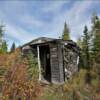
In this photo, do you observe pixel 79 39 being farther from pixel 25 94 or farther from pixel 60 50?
pixel 25 94

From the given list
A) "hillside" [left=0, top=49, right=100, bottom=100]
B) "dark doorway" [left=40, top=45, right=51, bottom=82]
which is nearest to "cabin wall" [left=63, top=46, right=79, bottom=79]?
"dark doorway" [left=40, top=45, right=51, bottom=82]

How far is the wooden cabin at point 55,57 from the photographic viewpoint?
17.2 meters

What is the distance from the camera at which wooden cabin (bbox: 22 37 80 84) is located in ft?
56.4

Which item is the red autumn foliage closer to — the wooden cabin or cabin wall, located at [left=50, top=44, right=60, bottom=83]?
the wooden cabin

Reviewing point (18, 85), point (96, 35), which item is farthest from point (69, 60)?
point (18, 85)

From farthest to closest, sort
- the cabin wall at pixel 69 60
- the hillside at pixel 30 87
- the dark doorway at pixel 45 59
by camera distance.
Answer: the dark doorway at pixel 45 59 → the cabin wall at pixel 69 60 → the hillside at pixel 30 87

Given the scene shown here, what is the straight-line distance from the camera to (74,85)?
6422mm

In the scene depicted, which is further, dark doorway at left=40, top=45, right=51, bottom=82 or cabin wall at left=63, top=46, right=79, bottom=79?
dark doorway at left=40, top=45, right=51, bottom=82

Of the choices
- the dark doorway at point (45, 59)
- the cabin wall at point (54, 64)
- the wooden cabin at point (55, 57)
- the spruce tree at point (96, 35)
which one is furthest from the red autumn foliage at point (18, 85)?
the dark doorway at point (45, 59)

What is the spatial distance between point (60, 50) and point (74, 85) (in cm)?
1103

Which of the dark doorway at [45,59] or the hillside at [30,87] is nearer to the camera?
the hillside at [30,87]

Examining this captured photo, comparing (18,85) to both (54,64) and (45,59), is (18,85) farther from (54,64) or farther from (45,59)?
(45,59)

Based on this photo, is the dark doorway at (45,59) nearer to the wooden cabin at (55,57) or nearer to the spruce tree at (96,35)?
the wooden cabin at (55,57)

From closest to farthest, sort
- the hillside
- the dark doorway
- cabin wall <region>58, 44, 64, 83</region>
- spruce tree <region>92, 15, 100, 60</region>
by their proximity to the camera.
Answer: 1. the hillside
2. spruce tree <region>92, 15, 100, 60</region>
3. cabin wall <region>58, 44, 64, 83</region>
4. the dark doorway
